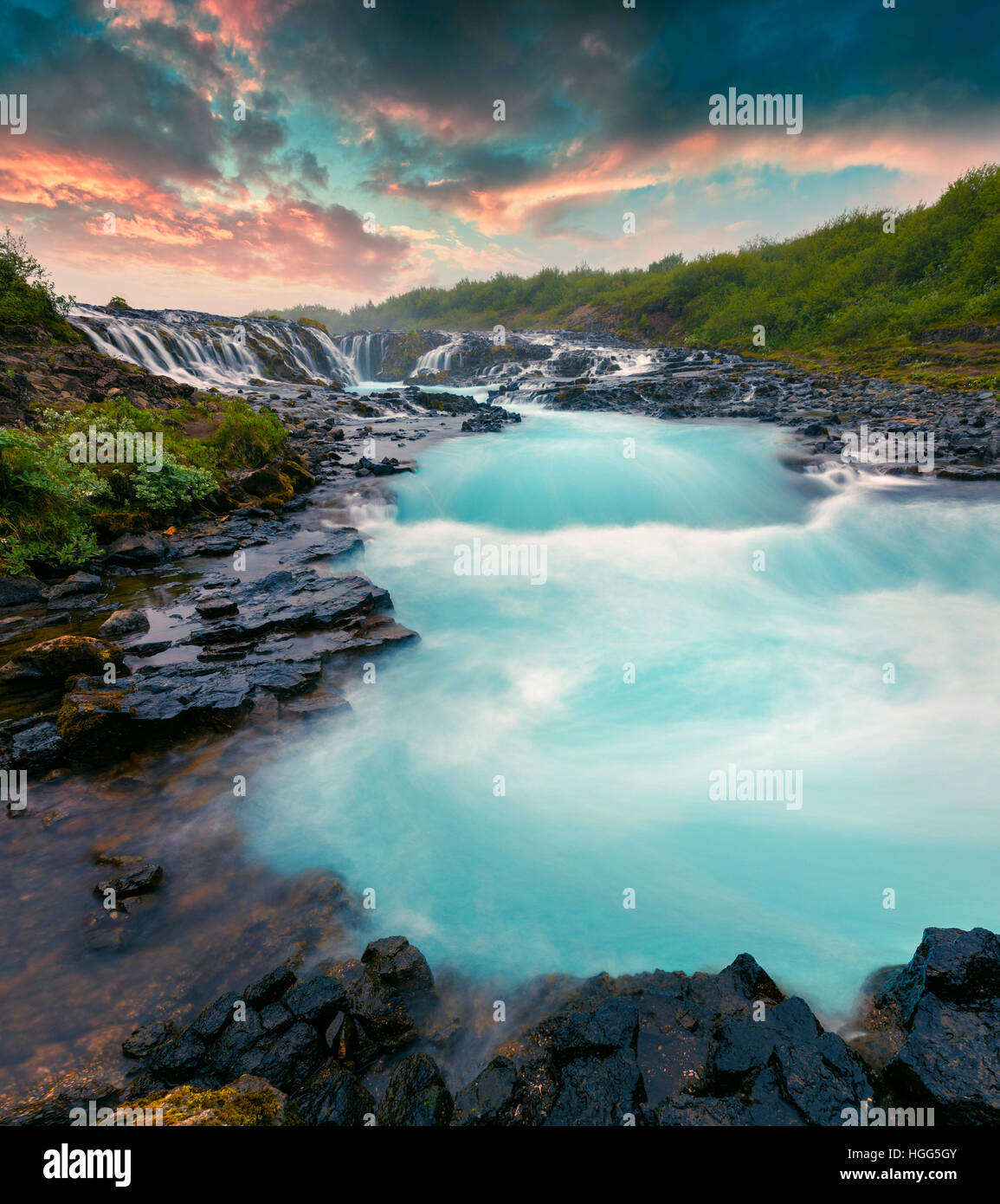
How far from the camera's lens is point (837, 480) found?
14.3 m

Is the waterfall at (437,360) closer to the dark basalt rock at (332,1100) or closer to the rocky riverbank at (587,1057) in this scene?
the rocky riverbank at (587,1057)

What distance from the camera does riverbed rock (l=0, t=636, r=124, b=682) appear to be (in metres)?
6.57

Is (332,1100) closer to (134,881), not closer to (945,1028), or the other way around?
(134,881)

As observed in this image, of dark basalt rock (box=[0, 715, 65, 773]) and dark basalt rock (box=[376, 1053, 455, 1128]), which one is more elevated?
dark basalt rock (box=[0, 715, 65, 773])

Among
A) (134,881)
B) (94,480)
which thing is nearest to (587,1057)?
(134,881)

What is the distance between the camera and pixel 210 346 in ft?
120

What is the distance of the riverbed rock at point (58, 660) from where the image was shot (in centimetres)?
657

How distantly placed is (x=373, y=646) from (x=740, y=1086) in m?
6.93

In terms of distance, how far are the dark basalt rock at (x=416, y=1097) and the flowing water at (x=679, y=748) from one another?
3.58ft

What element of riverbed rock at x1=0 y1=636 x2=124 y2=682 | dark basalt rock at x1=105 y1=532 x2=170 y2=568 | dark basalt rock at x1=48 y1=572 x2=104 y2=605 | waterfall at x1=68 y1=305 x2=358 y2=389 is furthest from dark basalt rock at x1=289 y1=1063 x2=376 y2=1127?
waterfall at x1=68 y1=305 x2=358 y2=389

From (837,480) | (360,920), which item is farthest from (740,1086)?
(837,480)

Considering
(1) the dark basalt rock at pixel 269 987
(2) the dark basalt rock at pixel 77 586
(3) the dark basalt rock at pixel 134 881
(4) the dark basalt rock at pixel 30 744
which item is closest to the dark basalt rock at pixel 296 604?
(4) the dark basalt rock at pixel 30 744

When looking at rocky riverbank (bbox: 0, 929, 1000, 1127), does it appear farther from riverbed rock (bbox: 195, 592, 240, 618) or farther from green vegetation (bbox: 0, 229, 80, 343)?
green vegetation (bbox: 0, 229, 80, 343)

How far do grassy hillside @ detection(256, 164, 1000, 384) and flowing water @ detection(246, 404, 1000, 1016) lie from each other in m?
22.8
